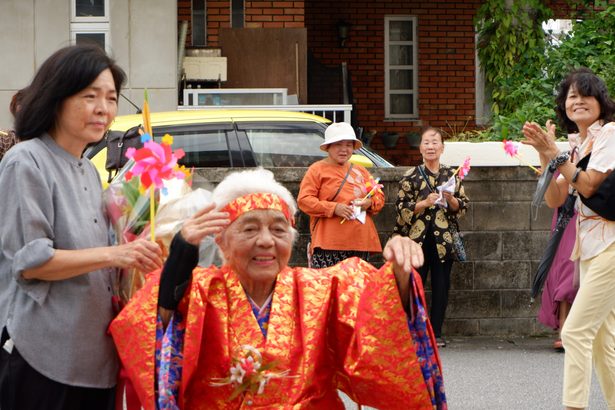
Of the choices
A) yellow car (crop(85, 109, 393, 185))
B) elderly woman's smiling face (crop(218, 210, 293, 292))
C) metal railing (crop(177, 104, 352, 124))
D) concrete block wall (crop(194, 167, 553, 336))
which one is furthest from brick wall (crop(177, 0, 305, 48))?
elderly woman's smiling face (crop(218, 210, 293, 292))

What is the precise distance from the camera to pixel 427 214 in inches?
352

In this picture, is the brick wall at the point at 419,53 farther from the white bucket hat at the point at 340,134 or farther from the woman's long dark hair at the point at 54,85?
the woman's long dark hair at the point at 54,85

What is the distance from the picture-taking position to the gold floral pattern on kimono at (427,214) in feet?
29.4

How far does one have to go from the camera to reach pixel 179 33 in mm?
14875

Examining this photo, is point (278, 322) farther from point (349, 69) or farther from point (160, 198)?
point (349, 69)

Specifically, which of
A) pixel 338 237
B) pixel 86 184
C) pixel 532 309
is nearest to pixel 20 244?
pixel 86 184

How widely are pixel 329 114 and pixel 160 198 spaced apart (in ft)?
32.2

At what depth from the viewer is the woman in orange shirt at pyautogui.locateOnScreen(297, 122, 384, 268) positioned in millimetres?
8641

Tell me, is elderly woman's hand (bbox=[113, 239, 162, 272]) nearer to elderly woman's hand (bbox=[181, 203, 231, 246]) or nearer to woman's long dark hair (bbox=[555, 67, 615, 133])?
elderly woman's hand (bbox=[181, 203, 231, 246])

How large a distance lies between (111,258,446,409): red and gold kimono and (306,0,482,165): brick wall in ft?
40.9

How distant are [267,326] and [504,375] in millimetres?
4377

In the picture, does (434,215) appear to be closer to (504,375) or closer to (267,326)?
(504,375)

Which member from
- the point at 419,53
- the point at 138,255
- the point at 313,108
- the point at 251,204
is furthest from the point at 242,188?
the point at 419,53

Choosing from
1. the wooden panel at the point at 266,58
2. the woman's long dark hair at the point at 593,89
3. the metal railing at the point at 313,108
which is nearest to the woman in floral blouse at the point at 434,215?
the woman's long dark hair at the point at 593,89
